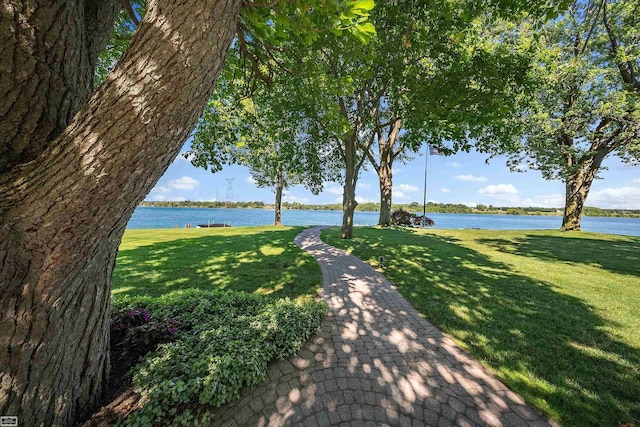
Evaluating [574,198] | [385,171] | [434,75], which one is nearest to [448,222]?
[574,198]

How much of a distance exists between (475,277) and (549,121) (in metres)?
16.5

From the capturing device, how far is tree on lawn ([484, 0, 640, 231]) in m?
13.8

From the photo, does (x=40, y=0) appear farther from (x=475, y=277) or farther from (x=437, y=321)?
(x=475, y=277)

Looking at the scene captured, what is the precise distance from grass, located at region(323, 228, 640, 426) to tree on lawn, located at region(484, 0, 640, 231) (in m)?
8.75

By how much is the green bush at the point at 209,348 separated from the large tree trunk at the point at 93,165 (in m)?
1.10

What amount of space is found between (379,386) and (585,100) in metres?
22.5

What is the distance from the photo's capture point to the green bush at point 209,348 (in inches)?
96.7

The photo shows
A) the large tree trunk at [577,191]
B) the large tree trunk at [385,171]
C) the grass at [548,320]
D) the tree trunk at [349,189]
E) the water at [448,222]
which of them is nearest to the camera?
the grass at [548,320]

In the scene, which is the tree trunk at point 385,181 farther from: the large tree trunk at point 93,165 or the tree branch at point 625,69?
the large tree trunk at point 93,165

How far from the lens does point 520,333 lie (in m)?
4.23

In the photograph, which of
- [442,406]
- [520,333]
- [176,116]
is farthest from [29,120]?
[520,333]

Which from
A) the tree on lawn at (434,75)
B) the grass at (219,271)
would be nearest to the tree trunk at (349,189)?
the grass at (219,271)

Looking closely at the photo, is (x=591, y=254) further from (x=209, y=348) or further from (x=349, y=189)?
(x=209, y=348)

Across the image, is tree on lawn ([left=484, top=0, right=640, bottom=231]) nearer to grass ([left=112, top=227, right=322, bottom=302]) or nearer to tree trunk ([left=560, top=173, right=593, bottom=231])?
tree trunk ([left=560, top=173, right=593, bottom=231])
